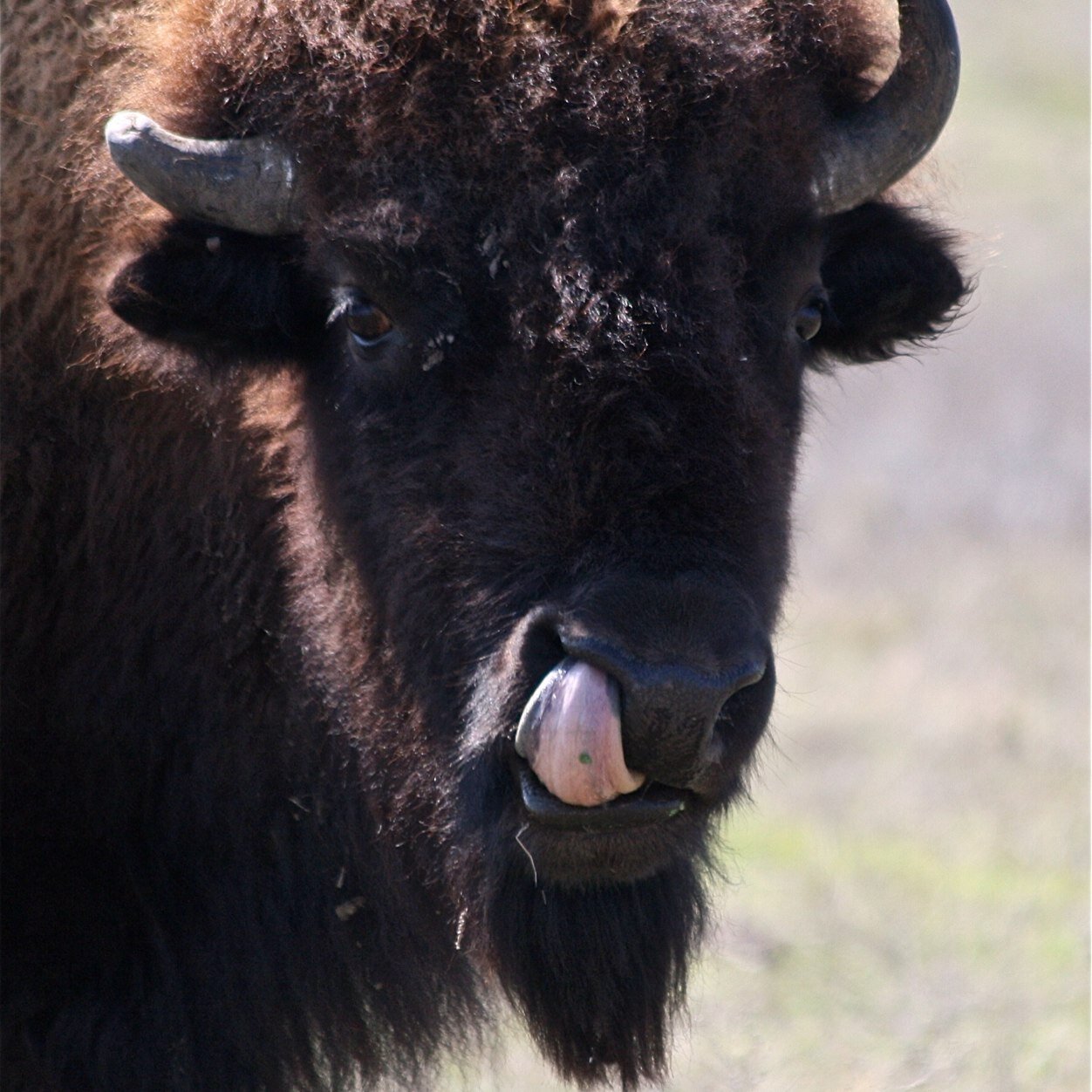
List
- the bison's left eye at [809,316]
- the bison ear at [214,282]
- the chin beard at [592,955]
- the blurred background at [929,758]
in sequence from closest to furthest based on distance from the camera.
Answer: the chin beard at [592,955] → the bison ear at [214,282] → the bison's left eye at [809,316] → the blurred background at [929,758]

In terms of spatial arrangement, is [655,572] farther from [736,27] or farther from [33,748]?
[33,748]

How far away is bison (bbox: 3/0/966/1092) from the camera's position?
129 inches

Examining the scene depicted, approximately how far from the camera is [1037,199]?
2859 centimetres

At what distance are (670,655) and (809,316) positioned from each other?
1222 mm

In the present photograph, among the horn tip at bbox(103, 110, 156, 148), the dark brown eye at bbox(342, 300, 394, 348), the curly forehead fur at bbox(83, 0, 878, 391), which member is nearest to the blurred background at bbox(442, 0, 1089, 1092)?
the curly forehead fur at bbox(83, 0, 878, 391)

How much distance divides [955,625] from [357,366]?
34.3 feet

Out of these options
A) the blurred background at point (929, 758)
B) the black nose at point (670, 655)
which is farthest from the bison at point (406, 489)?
the blurred background at point (929, 758)

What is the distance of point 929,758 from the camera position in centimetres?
1062

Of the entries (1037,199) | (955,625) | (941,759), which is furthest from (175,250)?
(1037,199)

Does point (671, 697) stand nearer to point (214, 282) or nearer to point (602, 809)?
point (602, 809)

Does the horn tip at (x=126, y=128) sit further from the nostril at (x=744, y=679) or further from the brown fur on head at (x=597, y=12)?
the nostril at (x=744, y=679)

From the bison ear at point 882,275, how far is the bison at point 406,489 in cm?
1

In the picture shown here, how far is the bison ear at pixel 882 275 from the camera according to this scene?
4.16 metres

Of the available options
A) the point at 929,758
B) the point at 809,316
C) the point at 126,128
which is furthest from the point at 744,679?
the point at 929,758
